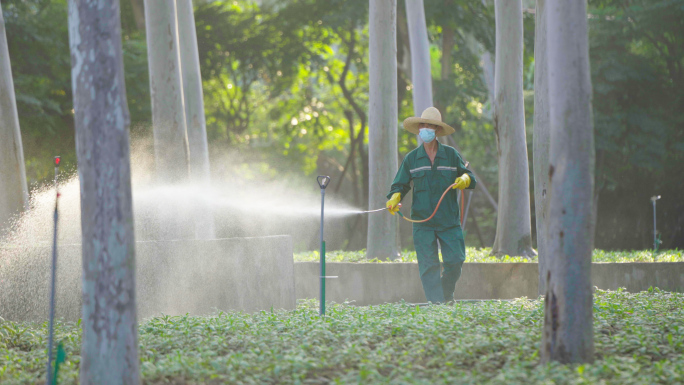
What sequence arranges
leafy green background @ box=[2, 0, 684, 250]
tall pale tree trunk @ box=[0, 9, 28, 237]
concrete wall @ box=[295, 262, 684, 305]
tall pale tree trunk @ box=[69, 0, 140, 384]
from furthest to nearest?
1. leafy green background @ box=[2, 0, 684, 250]
2. tall pale tree trunk @ box=[0, 9, 28, 237]
3. concrete wall @ box=[295, 262, 684, 305]
4. tall pale tree trunk @ box=[69, 0, 140, 384]

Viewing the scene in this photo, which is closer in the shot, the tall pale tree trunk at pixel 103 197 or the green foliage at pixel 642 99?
the tall pale tree trunk at pixel 103 197

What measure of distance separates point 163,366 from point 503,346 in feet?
7.95

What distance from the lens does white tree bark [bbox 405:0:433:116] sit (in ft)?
46.6

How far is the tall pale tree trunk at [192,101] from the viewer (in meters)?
11.4

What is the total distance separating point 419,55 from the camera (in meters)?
14.5

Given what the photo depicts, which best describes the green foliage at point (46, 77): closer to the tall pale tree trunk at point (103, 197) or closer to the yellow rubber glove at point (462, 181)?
the yellow rubber glove at point (462, 181)

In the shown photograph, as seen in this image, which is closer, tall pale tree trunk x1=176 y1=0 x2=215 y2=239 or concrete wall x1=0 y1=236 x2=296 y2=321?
concrete wall x1=0 y1=236 x2=296 y2=321

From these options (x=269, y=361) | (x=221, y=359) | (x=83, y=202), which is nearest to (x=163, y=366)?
(x=221, y=359)

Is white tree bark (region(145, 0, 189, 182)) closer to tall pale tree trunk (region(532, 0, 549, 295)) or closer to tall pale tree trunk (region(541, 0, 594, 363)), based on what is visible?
tall pale tree trunk (region(532, 0, 549, 295))

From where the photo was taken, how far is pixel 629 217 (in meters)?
21.7

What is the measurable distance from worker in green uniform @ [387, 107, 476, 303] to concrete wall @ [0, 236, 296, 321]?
156 cm

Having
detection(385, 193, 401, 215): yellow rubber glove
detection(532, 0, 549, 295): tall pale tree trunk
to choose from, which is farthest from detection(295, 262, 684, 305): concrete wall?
detection(385, 193, 401, 215): yellow rubber glove

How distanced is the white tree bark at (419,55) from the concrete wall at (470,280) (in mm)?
4407

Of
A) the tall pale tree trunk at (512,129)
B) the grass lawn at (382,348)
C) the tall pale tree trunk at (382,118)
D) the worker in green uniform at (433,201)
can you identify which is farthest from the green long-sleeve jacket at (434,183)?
the tall pale tree trunk at (512,129)
